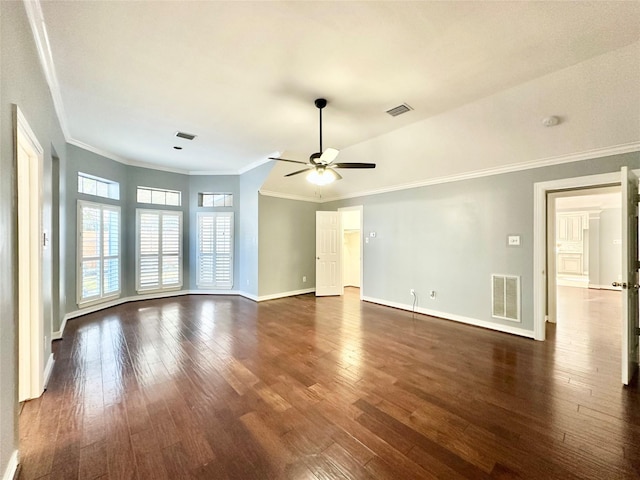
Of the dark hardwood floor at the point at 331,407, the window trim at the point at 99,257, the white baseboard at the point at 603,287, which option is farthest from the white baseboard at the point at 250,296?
the white baseboard at the point at 603,287

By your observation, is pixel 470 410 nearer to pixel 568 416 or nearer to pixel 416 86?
pixel 568 416

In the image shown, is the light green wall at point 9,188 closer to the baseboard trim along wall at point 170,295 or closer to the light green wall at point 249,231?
the baseboard trim along wall at point 170,295

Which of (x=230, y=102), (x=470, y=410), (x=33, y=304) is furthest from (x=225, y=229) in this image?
(x=470, y=410)

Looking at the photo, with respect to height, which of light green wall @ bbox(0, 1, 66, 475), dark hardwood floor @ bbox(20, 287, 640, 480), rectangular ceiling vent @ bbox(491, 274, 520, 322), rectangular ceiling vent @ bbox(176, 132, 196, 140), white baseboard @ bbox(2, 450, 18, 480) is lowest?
dark hardwood floor @ bbox(20, 287, 640, 480)

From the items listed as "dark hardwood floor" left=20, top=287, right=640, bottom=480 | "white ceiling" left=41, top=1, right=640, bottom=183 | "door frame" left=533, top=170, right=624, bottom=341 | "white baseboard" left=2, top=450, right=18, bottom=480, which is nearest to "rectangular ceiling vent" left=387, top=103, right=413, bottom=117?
"white ceiling" left=41, top=1, right=640, bottom=183

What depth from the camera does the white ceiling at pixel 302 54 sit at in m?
1.92

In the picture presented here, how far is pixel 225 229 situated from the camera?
259 inches

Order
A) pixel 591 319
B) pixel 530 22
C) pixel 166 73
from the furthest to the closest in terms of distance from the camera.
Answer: pixel 591 319 → pixel 166 73 → pixel 530 22

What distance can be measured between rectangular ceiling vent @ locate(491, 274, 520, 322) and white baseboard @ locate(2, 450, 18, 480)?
525 centimetres

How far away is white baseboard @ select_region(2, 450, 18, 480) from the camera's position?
1.46m

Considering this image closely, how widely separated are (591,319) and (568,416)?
12.9 ft

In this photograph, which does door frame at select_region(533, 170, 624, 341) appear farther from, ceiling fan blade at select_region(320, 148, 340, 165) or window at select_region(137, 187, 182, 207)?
window at select_region(137, 187, 182, 207)

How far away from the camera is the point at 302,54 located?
7.68 ft

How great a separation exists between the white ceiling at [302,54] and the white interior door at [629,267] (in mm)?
1420
